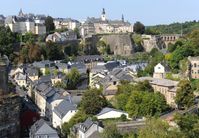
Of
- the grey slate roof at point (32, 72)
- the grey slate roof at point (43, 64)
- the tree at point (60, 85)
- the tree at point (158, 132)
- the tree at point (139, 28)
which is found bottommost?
the tree at point (60, 85)

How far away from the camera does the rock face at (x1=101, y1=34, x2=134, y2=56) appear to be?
61000 millimetres

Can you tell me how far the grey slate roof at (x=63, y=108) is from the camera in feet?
96.9

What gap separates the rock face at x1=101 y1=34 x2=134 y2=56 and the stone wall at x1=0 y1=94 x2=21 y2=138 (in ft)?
108

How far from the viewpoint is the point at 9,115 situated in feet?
93.2

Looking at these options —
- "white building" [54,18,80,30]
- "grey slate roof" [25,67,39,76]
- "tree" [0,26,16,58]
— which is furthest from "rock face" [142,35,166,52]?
"grey slate roof" [25,67,39,76]

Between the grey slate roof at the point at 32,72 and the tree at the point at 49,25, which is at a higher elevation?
the tree at the point at 49,25

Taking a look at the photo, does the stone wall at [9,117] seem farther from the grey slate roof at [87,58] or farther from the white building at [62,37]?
the white building at [62,37]

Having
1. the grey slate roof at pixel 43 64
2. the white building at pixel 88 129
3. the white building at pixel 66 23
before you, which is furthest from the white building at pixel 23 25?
the white building at pixel 88 129

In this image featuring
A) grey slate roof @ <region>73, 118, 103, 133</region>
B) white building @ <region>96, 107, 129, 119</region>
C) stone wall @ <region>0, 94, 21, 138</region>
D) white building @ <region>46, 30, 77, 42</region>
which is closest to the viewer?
grey slate roof @ <region>73, 118, 103, 133</region>

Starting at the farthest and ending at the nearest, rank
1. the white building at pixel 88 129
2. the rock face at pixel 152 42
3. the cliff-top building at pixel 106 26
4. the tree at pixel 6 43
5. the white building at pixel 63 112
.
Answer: the cliff-top building at pixel 106 26, the rock face at pixel 152 42, the tree at pixel 6 43, the white building at pixel 63 112, the white building at pixel 88 129

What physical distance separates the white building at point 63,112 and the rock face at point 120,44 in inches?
1200

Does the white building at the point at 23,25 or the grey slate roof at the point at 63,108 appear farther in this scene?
the white building at the point at 23,25

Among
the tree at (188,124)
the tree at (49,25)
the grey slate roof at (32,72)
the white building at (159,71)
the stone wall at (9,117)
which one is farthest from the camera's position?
the tree at (49,25)

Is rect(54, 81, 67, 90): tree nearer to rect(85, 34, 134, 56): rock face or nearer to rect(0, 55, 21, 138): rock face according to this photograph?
rect(0, 55, 21, 138): rock face
